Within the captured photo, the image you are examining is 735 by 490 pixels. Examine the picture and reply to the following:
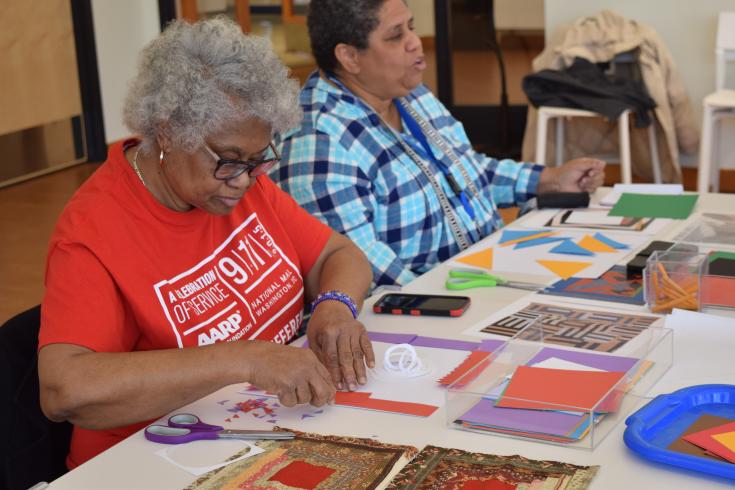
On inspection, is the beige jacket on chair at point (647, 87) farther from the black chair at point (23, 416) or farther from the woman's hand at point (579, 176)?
the black chair at point (23, 416)

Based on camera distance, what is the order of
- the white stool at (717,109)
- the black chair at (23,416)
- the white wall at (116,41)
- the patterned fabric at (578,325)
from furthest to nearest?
the white wall at (116,41) < the white stool at (717,109) < the patterned fabric at (578,325) < the black chair at (23,416)

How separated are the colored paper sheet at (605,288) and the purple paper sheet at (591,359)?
0.34 m

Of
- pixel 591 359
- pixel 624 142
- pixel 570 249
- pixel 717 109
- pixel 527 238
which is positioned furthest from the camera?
pixel 624 142

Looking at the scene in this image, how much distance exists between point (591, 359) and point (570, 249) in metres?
0.71

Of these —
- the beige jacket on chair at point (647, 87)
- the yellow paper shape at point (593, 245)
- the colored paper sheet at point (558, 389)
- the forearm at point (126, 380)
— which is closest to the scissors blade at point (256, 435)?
the forearm at point (126, 380)

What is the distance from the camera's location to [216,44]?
1741 millimetres

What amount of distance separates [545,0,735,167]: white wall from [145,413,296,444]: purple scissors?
4497mm

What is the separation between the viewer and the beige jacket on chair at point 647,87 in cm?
522

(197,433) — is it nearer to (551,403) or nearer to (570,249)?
Result: (551,403)

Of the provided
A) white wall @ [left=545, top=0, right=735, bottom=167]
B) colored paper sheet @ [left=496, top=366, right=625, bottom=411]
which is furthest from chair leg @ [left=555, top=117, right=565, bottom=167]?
colored paper sheet @ [left=496, top=366, right=625, bottom=411]

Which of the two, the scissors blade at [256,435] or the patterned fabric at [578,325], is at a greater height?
the patterned fabric at [578,325]

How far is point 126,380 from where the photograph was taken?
1.52 m

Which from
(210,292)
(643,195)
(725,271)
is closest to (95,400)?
(210,292)

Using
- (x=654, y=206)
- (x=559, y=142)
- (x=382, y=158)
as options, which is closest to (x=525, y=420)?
(x=382, y=158)
